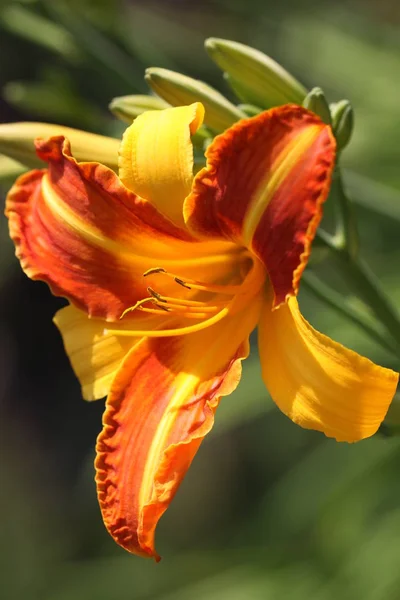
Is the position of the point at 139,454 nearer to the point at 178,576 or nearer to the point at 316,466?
the point at 316,466

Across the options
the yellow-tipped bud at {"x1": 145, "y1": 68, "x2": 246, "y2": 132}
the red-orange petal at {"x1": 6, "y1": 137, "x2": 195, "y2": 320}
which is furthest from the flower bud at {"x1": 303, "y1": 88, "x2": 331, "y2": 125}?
the red-orange petal at {"x1": 6, "y1": 137, "x2": 195, "y2": 320}

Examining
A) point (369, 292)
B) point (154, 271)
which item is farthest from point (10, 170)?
point (369, 292)

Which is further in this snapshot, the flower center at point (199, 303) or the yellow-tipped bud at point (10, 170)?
the yellow-tipped bud at point (10, 170)

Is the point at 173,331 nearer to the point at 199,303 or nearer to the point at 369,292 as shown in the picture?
the point at 199,303

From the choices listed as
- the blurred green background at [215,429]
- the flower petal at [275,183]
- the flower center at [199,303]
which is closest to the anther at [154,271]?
the flower center at [199,303]

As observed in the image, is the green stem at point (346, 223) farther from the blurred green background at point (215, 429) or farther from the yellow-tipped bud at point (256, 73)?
the blurred green background at point (215, 429)

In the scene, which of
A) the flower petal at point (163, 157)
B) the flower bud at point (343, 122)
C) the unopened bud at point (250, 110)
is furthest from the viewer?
the unopened bud at point (250, 110)
